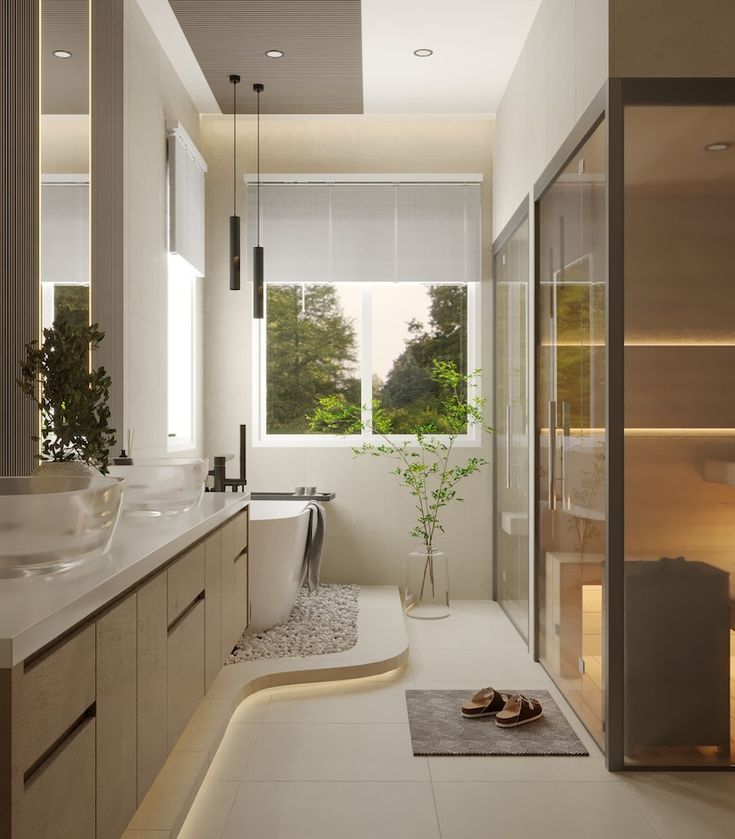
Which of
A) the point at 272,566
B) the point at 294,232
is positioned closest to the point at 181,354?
the point at 294,232

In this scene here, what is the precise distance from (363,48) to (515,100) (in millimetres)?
886

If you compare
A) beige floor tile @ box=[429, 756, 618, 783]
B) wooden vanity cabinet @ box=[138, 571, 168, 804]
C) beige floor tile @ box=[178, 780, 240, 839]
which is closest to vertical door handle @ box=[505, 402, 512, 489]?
beige floor tile @ box=[429, 756, 618, 783]

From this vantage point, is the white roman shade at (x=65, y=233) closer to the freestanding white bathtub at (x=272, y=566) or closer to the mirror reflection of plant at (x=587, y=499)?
the freestanding white bathtub at (x=272, y=566)

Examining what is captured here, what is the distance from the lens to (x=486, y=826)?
2395 mm

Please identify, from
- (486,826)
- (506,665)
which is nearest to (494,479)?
(506,665)

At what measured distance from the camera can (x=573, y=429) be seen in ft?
10.6

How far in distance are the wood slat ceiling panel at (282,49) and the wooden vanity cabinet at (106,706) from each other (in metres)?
2.39

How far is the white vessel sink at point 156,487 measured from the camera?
8.21ft

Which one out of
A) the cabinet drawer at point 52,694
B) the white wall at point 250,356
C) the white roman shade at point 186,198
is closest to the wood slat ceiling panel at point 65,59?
the white roman shade at point 186,198

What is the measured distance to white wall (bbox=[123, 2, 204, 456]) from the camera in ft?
12.5

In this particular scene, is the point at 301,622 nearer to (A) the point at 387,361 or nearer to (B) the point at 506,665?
(B) the point at 506,665

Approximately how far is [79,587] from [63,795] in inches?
13.3

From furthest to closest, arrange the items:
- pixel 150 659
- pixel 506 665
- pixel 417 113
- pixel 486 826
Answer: pixel 417 113 < pixel 506 665 < pixel 486 826 < pixel 150 659

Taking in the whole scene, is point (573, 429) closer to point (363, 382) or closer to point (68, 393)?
point (68, 393)
